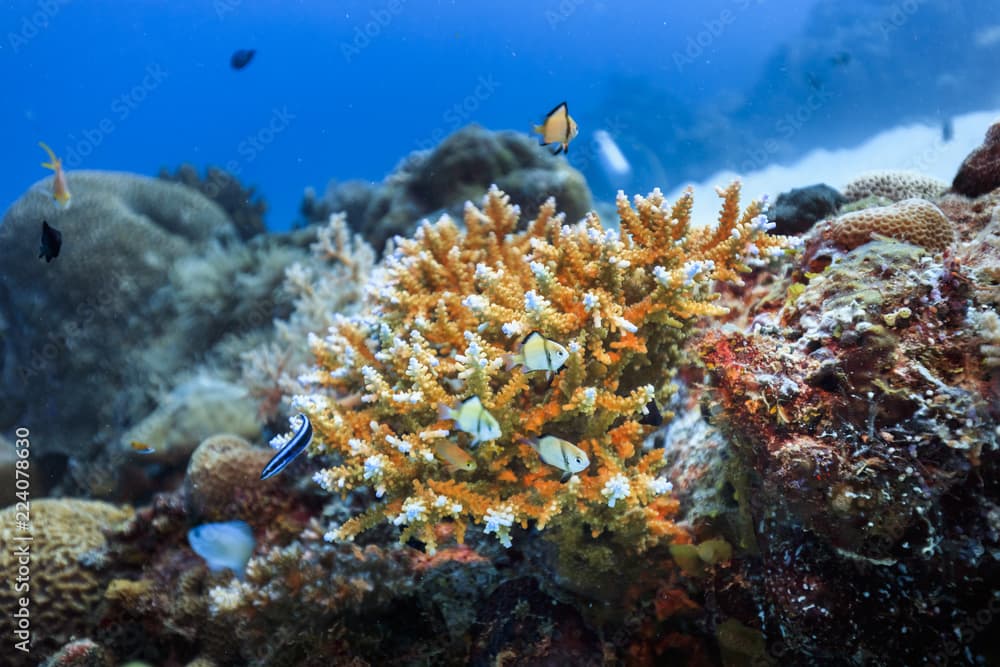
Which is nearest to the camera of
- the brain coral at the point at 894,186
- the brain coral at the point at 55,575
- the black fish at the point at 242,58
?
the brain coral at the point at 55,575

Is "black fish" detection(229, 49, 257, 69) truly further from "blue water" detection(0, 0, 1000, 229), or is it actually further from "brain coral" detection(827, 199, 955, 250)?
"brain coral" detection(827, 199, 955, 250)

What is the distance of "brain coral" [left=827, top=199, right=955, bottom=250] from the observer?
262cm

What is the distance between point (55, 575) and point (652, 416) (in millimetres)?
4803

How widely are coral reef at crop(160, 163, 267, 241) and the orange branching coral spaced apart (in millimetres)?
9157

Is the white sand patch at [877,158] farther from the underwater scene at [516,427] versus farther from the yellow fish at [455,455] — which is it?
the yellow fish at [455,455]

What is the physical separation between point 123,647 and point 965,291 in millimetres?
5499

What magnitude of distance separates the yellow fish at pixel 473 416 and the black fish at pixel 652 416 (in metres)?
0.99

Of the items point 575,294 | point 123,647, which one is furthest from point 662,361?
point 123,647

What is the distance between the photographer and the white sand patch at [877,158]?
10.8 m

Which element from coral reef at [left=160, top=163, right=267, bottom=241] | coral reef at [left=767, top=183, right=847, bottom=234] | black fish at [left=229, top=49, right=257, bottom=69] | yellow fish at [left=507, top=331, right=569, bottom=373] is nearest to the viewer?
yellow fish at [left=507, top=331, right=569, bottom=373]

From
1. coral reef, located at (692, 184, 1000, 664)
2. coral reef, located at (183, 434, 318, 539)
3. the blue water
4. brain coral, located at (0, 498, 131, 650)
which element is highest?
the blue water

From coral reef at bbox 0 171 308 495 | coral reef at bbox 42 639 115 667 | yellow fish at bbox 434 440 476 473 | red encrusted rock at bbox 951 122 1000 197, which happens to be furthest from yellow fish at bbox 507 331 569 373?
coral reef at bbox 0 171 308 495

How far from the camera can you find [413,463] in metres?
2.51

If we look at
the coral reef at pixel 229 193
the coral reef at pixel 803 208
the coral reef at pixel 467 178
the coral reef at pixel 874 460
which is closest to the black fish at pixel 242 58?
the coral reef at pixel 229 193
